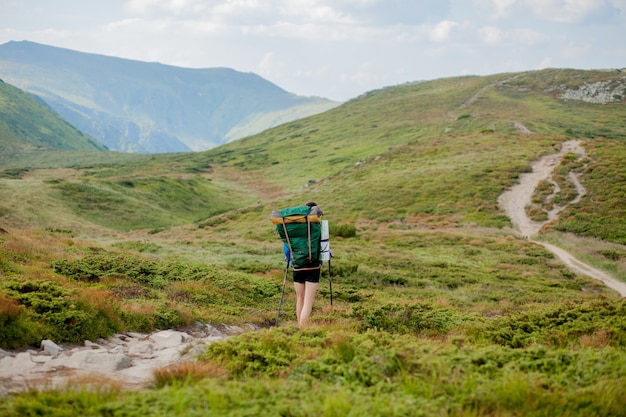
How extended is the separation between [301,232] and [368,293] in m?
7.62

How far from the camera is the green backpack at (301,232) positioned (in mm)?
10062

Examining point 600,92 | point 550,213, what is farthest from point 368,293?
point 600,92

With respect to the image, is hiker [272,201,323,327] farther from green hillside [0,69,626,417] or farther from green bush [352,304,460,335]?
green bush [352,304,460,335]

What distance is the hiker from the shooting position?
33.0 feet

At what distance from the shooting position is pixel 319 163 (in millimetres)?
117312

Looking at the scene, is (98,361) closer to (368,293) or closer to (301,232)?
(301,232)

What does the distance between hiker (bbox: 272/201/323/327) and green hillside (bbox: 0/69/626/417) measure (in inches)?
30.5

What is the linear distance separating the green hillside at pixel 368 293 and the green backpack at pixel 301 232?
1392 millimetres

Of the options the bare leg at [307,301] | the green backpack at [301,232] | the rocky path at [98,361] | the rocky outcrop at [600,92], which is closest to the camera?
the rocky path at [98,361]

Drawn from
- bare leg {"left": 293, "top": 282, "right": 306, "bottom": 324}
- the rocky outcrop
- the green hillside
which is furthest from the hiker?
the rocky outcrop

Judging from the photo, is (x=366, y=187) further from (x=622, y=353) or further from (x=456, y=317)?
(x=622, y=353)

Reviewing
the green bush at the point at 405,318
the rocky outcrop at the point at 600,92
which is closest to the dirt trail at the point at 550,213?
the green bush at the point at 405,318

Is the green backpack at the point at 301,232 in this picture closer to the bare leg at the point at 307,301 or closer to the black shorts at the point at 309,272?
the black shorts at the point at 309,272

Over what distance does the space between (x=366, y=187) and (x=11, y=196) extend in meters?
41.1
